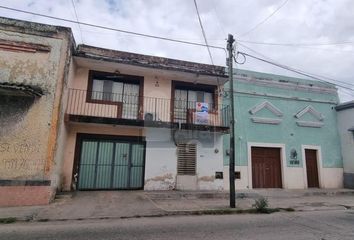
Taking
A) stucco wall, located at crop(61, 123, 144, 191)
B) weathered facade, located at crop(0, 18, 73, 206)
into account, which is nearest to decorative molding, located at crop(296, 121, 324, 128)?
stucco wall, located at crop(61, 123, 144, 191)

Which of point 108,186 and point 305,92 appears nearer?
point 108,186

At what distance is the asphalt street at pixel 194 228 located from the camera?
597 centimetres

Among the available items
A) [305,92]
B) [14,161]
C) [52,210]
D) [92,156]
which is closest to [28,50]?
[14,161]

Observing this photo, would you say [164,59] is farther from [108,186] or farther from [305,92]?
[305,92]

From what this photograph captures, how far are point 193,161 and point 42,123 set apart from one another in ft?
24.1

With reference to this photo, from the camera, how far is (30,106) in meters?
9.91

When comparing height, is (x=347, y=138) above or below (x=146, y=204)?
above

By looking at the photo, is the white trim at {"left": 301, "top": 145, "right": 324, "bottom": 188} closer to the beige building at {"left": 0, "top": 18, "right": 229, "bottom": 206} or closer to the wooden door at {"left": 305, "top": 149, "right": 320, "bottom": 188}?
the wooden door at {"left": 305, "top": 149, "right": 320, "bottom": 188}

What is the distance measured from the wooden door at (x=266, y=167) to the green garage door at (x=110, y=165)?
6.34 meters

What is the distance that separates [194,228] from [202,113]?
8.24 meters

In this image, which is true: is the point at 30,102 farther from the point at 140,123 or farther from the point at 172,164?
the point at 172,164

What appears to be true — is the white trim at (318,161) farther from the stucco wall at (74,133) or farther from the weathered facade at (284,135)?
the stucco wall at (74,133)

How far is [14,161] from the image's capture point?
945 cm

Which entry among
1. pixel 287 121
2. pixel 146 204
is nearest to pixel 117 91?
pixel 146 204
